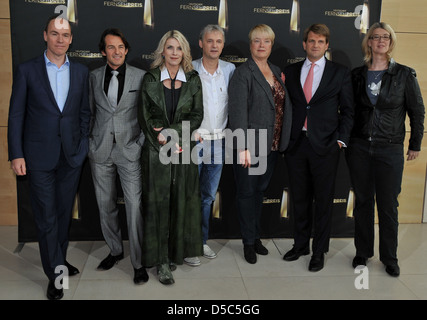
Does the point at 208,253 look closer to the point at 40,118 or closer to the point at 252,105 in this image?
the point at 252,105

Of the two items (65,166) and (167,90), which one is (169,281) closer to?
(65,166)

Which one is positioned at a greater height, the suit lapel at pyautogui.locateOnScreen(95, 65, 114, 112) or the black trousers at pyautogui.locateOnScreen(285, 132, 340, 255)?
the suit lapel at pyautogui.locateOnScreen(95, 65, 114, 112)

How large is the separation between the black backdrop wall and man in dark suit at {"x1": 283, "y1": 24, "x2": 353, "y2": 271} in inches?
25.0

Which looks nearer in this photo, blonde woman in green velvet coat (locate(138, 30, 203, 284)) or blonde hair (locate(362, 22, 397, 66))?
blonde woman in green velvet coat (locate(138, 30, 203, 284))

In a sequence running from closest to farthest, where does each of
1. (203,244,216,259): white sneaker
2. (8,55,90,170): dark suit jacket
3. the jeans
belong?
(8,55,90,170): dark suit jacket < the jeans < (203,244,216,259): white sneaker

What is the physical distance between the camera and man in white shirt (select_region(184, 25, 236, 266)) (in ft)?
11.5

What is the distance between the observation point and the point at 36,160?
10.1 ft

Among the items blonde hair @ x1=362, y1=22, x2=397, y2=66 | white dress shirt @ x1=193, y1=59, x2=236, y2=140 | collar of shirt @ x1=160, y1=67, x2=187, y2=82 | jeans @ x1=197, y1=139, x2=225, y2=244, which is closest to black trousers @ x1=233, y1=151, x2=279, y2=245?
jeans @ x1=197, y1=139, x2=225, y2=244

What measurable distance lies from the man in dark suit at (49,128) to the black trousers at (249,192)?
1.28 metres

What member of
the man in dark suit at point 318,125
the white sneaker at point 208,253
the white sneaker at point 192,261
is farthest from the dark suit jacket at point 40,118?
the man in dark suit at point 318,125

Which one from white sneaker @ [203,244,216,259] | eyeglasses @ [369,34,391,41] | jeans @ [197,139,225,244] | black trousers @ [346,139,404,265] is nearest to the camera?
eyeglasses @ [369,34,391,41]

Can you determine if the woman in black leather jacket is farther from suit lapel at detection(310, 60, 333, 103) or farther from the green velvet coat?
the green velvet coat

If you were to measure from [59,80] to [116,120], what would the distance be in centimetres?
48
